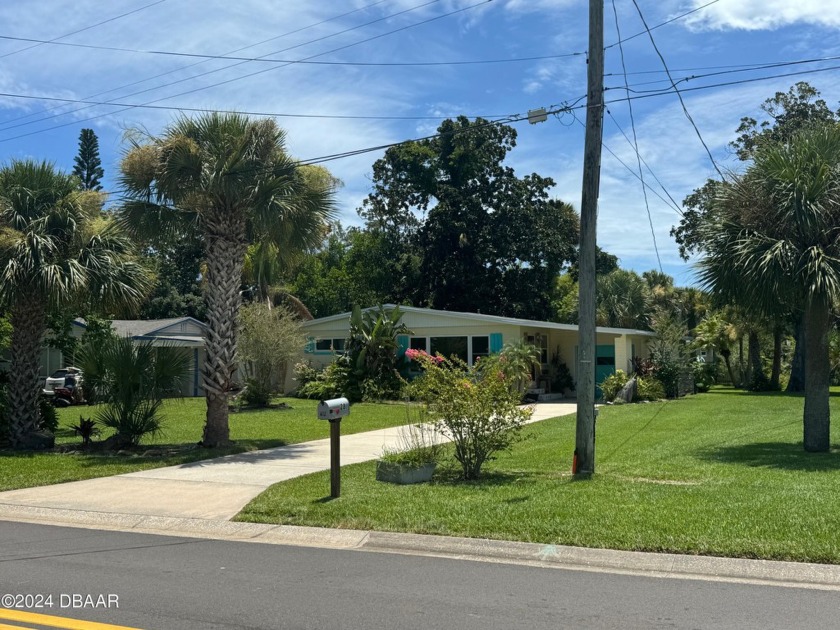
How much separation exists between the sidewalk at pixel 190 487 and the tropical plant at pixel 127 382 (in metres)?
2.30

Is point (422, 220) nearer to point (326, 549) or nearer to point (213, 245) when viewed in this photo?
point (213, 245)

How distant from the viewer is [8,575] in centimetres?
678

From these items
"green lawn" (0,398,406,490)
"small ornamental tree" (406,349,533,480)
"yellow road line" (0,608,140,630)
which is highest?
"small ornamental tree" (406,349,533,480)

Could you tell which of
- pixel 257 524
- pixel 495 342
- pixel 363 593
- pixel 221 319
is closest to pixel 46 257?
pixel 221 319

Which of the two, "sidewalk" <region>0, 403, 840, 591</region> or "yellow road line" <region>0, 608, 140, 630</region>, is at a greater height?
"yellow road line" <region>0, 608, 140, 630</region>

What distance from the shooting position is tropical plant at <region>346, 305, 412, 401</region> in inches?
1037

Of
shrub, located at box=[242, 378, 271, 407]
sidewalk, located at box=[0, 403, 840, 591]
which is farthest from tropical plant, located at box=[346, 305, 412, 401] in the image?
sidewalk, located at box=[0, 403, 840, 591]

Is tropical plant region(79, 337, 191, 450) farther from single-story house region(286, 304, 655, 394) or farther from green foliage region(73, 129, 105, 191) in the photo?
green foliage region(73, 129, 105, 191)

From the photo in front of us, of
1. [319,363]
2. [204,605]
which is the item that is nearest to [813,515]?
[204,605]

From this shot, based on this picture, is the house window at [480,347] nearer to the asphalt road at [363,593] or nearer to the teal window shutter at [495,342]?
the teal window shutter at [495,342]

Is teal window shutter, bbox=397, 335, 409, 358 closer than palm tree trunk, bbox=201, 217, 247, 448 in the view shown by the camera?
No

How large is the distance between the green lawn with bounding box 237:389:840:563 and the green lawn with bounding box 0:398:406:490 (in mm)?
3711

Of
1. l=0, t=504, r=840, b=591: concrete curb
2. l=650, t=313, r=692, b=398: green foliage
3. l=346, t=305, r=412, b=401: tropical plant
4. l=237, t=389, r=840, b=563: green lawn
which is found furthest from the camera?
l=650, t=313, r=692, b=398: green foliage

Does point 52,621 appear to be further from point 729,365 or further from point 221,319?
point 729,365
